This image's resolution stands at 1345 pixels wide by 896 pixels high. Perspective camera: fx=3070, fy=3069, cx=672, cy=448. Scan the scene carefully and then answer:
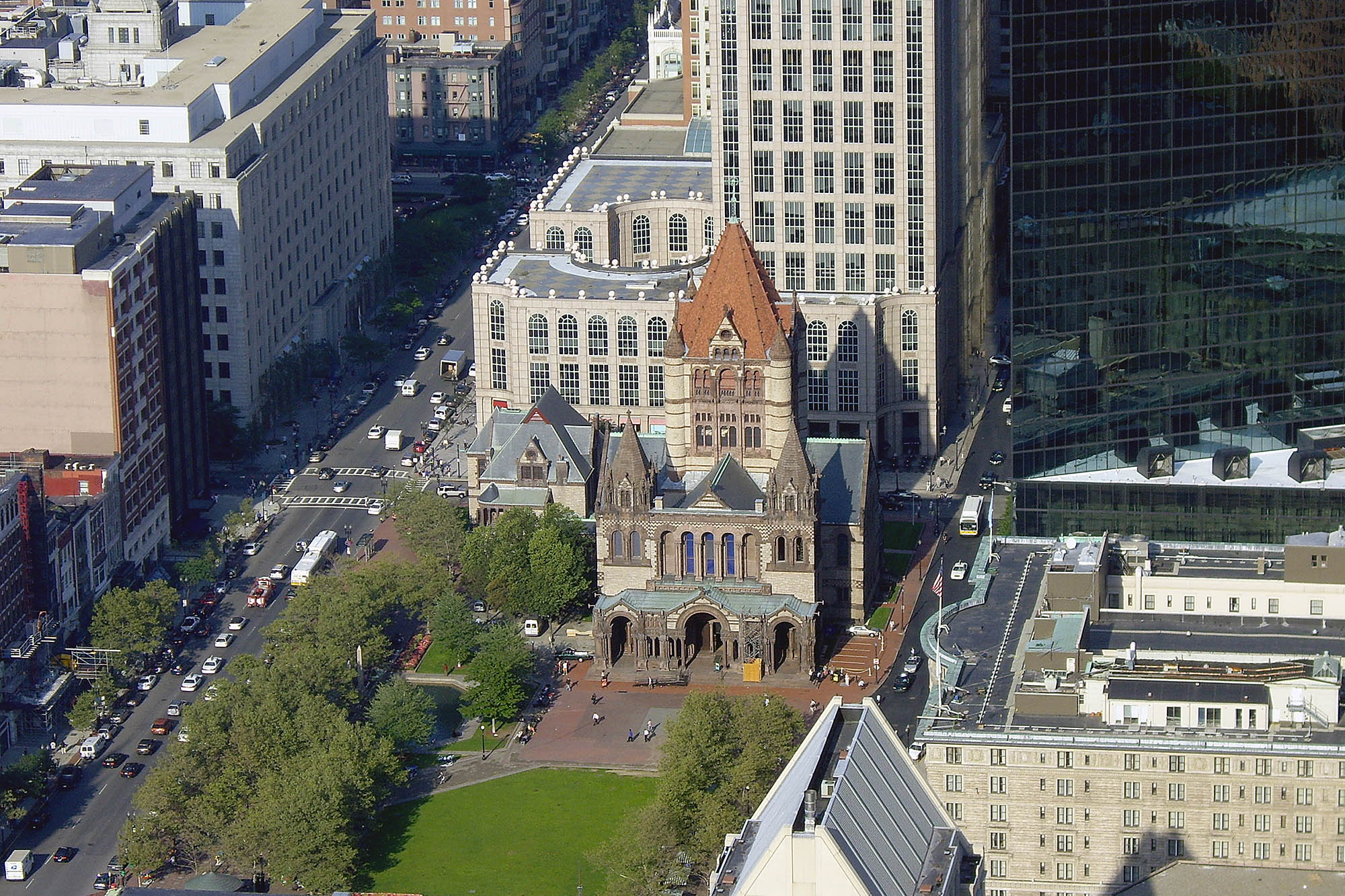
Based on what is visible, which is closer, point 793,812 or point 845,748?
point 793,812

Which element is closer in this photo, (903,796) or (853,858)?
(853,858)

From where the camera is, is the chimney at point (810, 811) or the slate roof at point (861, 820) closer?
the chimney at point (810, 811)

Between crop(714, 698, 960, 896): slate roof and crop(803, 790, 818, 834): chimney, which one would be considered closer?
crop(803, 790, 818, 834): chimney
